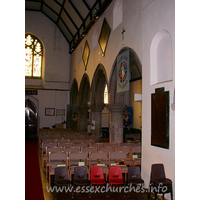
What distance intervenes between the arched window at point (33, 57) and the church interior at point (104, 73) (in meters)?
0.09

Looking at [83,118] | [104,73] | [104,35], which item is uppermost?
[104,35]

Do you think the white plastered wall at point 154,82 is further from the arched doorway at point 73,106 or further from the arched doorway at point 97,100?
the arched doorway at point 73,106

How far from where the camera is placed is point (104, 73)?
13344 mm

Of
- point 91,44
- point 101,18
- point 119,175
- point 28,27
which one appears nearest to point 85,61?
point 91,44

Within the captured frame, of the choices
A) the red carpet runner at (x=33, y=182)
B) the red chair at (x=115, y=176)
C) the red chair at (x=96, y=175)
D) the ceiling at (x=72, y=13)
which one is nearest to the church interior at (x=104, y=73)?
the ceiling at (x=72, y=13)

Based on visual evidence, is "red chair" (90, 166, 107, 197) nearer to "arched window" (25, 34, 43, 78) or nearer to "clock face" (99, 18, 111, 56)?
"clock face" (99, 18, 111, 56)

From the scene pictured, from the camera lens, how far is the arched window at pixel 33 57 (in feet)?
74.0

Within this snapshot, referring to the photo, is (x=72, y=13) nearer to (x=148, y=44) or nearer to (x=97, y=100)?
(x=97, y=100)

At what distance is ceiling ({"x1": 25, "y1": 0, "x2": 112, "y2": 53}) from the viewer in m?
14.8

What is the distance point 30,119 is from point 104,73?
1150 cm

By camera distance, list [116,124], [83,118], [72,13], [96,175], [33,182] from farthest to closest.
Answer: [83,118], [72,13], [116,124], [33,182], [96,175]

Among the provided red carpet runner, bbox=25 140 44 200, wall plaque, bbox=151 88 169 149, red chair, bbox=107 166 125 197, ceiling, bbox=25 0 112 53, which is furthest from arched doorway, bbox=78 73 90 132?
red chair, bbox=107 166 125 197

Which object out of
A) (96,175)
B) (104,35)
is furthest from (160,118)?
(104,35)

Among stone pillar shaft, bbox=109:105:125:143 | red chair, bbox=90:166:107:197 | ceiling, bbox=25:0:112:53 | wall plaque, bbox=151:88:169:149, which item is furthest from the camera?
ceiling, bbox=25:0:112:53
